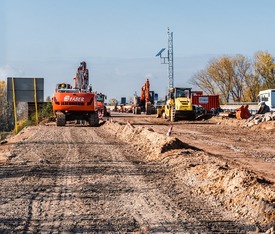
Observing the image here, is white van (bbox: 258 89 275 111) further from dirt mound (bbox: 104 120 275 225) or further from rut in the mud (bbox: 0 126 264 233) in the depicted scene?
rut in the mud (bbox: 0 126 264 233)

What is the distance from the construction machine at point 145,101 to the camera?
205ft

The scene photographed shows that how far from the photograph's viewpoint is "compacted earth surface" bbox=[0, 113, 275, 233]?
7.54m

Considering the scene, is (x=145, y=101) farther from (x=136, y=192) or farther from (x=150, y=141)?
(x=136, y=192)

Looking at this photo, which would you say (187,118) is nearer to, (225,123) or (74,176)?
(225,123)

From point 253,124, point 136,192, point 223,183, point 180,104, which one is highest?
point 180,104

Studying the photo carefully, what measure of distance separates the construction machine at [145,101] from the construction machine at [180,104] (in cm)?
1915

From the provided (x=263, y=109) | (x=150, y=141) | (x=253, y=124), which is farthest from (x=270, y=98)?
(x=150, y=141)

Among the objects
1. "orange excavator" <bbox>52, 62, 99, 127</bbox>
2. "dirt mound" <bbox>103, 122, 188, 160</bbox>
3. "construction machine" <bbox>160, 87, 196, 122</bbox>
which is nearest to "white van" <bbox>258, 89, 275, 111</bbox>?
"construction machine" <bbox>160, 87, 196, 122</bbox>

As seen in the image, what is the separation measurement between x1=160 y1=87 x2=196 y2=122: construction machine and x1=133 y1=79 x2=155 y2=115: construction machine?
19.2 m

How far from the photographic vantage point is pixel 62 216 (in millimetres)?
8039

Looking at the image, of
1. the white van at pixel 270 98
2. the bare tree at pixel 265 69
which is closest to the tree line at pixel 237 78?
the bare tree at pixel 265 69

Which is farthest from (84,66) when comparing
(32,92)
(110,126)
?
(110,126)

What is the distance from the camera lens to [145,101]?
6550 cm

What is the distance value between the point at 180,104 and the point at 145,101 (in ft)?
84.0
